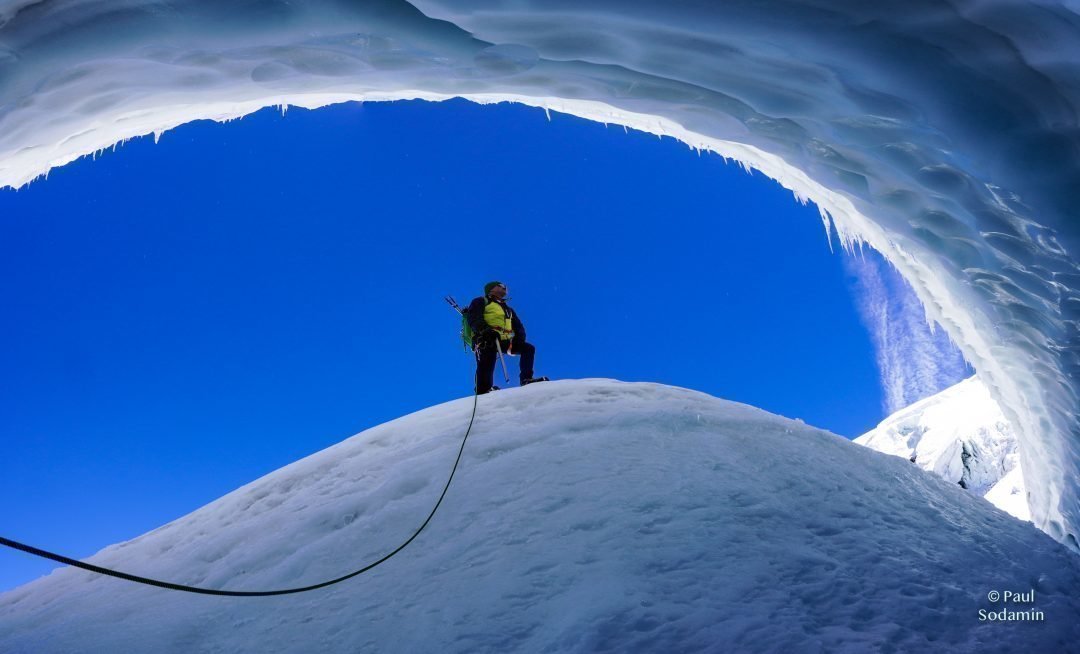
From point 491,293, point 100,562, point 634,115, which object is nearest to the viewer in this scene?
point 100,562

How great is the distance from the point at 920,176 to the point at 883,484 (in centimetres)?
211

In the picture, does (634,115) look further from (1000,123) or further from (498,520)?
(498,520)

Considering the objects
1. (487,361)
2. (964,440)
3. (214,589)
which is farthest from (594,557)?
(964,440)

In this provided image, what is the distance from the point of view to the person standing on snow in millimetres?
7402

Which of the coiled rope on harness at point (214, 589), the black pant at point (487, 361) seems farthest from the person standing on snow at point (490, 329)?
the coiled rope on harness at point (214, 589)

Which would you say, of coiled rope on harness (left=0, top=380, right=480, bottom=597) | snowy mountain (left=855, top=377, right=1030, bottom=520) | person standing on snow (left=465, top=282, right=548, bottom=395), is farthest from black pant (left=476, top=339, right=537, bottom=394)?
snowy mountain (left=855, top=377, right=1030, bottom=520)

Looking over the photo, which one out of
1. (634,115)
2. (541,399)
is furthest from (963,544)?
(634,115)

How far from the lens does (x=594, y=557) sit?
260 centimetres

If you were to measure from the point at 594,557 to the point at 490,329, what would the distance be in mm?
4961

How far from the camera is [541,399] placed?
4961 millimetres

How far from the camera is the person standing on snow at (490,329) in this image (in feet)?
24.3

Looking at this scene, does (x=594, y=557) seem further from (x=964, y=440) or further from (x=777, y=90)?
(x=964, y=440)

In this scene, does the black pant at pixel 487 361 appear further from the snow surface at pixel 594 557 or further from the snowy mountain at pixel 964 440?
the snowy mountain at pixel 964 440

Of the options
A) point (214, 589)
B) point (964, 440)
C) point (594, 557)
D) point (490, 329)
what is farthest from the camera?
point (964, 440)
